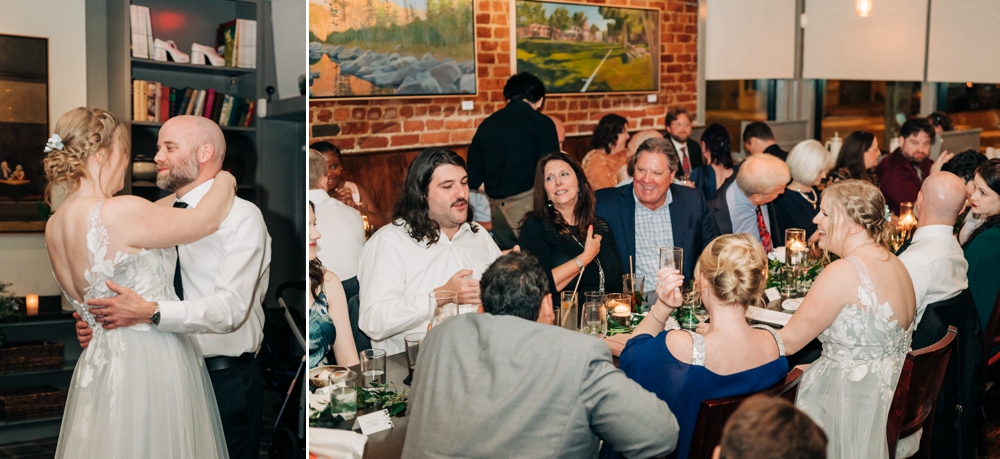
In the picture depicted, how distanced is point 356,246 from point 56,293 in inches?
78.8

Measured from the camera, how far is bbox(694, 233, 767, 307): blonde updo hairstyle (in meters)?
2.24

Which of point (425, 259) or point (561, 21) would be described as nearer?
point (425, 259)

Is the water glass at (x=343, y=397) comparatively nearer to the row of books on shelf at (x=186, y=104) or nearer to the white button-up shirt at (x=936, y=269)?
the row of books on shelf at (x=186, y=104)

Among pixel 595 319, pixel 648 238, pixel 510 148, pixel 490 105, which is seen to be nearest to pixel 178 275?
pixel 595 319

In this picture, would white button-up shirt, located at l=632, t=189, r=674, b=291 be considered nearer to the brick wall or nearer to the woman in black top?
the woman in black top

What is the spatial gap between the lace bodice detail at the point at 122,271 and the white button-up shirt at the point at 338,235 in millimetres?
1759

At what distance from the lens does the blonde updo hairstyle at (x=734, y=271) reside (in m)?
2.24

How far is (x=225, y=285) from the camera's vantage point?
194cm

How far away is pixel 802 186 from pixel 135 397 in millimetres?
4195

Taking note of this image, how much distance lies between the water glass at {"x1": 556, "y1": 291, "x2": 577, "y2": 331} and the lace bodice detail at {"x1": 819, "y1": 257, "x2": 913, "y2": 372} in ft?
2.74

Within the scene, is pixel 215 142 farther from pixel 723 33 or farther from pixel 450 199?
pixel 723 33

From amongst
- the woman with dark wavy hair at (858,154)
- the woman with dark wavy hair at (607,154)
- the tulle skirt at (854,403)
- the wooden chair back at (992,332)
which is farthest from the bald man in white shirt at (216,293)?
the woman with dark wavy hair at (858,154)

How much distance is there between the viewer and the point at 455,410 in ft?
5.86

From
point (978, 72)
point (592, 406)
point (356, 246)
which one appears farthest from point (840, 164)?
point (592, 406)
